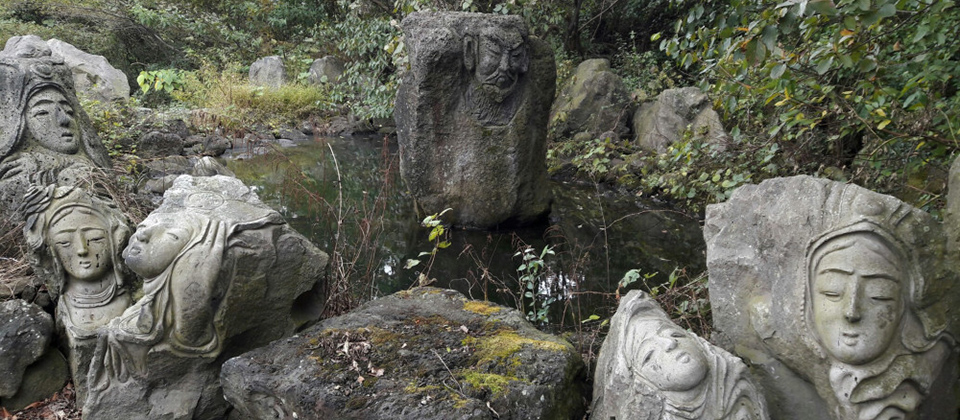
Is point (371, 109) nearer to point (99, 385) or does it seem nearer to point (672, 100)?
point (672, 100)

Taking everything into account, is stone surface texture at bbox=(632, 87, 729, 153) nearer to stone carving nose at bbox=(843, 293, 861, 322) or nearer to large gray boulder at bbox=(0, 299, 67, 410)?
stone carving nose at bbox=(843, 293, 861, 322)

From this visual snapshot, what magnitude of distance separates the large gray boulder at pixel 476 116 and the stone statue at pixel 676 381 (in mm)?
4056

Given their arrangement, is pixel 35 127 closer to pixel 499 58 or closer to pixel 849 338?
pixel 499 58

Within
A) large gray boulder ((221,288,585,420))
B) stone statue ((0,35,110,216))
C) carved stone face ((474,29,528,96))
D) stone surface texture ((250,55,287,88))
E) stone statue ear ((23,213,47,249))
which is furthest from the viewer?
stone surface texture ((250,55,287,88))

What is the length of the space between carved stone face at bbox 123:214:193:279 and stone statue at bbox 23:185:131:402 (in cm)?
71

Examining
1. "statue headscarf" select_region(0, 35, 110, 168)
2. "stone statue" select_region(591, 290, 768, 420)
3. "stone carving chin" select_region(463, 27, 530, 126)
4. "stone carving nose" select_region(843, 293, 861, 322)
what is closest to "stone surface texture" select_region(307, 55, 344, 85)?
"stone carving chin" select_region(463, 27, 530, 126)

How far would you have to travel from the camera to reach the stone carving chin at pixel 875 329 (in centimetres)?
200

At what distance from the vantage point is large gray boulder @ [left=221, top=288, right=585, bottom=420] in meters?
2.44

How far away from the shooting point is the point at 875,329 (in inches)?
78.5

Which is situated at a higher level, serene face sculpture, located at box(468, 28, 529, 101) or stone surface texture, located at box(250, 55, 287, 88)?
serene face sculpture, located at box(468, 28, 529, 101)

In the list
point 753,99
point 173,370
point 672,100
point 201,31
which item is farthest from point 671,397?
point 201,31

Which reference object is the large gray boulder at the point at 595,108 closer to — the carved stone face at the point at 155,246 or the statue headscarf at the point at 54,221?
the statue headscarf at the point at 54,221

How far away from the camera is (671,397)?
6.75ft

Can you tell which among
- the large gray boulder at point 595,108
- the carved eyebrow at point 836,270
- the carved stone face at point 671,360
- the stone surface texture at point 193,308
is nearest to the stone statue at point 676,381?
the carved stone face at point 671,360
